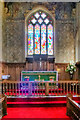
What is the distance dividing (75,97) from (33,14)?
641cm

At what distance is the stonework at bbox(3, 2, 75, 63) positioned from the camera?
31.2 feet

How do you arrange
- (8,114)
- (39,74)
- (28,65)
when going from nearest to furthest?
(8,114), (39,74), (28,65)

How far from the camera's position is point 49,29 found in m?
9.85

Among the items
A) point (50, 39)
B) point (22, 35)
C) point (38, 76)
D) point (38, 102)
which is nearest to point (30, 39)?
point (22, 35)

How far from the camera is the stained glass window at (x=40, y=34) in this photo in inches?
384

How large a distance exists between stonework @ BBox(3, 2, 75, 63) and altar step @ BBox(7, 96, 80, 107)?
4217 mm

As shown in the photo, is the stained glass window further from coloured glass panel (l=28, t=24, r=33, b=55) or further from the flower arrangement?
the flower arrangement

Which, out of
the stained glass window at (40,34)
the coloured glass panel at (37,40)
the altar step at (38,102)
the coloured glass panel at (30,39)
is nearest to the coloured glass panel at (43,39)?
the stained glass window at (40,34)

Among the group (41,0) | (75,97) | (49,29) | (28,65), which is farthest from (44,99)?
(41,0)

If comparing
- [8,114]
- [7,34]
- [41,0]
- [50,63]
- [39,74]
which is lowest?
[8,114]

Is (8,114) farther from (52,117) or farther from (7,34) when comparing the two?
(7,34)

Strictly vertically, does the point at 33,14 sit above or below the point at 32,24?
above

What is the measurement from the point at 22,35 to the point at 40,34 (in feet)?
3.89

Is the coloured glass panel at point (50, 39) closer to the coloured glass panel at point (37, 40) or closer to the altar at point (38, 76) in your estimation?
the coloured glass panel at point (37, 40)
